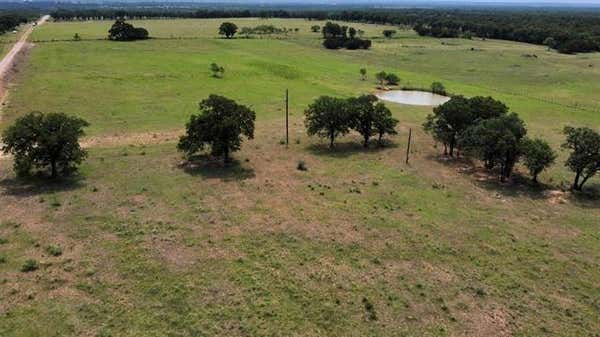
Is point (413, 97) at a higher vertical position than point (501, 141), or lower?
lower

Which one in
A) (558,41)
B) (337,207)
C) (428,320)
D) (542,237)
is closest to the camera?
(428,320)

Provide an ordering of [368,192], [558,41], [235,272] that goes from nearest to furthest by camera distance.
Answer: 1. [235,272]
2. [368,192]
3. [558,41]

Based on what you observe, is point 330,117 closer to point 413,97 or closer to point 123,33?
point 413,97

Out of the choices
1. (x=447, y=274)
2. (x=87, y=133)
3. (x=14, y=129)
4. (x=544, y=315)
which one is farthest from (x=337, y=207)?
(x=87, y=133)

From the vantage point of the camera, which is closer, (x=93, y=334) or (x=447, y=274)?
(x=93, y=334)

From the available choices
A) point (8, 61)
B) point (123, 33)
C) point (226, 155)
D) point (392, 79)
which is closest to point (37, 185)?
point (226, 155)

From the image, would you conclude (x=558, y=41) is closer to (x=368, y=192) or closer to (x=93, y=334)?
(x=368, y=192)

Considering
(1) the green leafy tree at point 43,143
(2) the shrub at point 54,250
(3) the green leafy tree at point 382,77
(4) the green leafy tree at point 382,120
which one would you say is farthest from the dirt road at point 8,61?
(3) the green leafy tree at point 382,77

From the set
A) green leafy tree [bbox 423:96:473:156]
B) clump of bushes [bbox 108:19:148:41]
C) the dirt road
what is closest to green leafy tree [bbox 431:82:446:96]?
green leafy tree [bbox 423:96:473:156]
